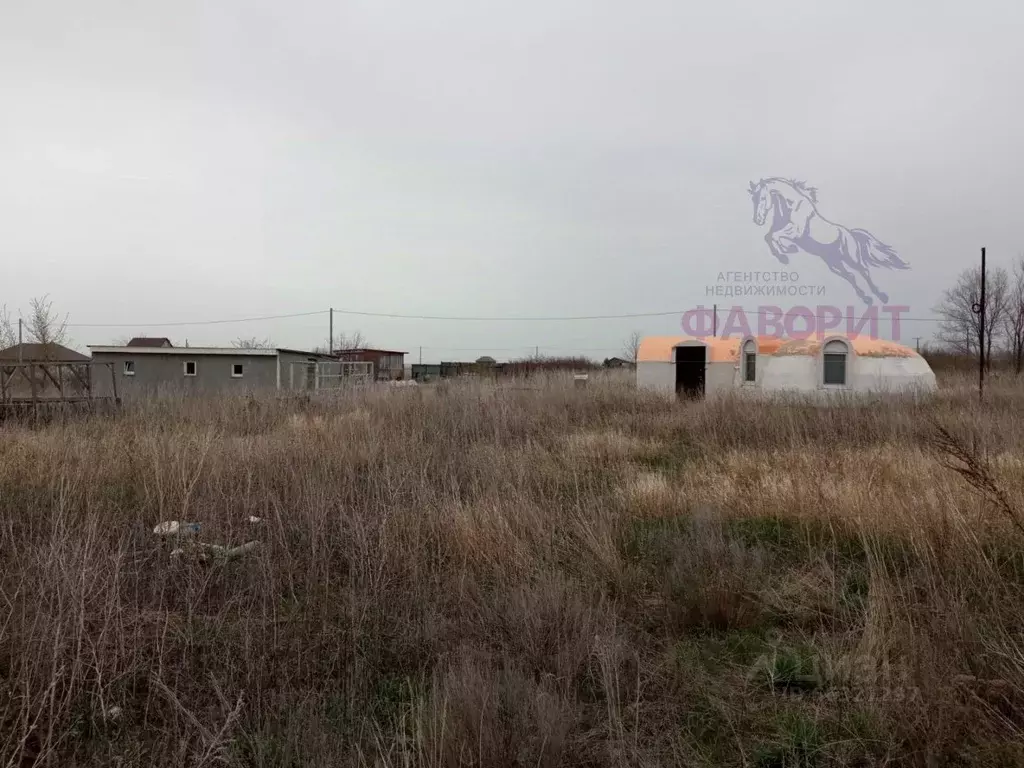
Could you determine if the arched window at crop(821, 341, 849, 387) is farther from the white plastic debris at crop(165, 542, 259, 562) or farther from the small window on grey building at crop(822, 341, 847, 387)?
the white plastic debris at crop(165, 542, 259, 562)

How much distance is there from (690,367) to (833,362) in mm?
5920

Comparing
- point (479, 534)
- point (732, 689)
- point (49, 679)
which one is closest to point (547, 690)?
point (732, 689)

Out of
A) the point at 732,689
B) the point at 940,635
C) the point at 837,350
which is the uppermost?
the point at 837,350

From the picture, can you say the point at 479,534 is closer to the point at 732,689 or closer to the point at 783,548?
the point at 732,689

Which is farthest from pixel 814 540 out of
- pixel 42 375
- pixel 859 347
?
pixel 42 375

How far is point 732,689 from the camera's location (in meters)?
2.67

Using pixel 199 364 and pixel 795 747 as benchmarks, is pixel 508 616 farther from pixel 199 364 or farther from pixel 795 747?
pixel 199 364

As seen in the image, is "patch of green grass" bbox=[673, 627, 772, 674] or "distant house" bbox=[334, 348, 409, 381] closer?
"patch of green grass" bbox=[673, 627, 772, 674]

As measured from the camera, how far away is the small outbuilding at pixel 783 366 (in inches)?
865

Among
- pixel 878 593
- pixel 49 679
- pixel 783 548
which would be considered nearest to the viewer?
pixel 49 679

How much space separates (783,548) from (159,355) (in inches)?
1376

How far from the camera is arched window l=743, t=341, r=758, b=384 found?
24.5 meters

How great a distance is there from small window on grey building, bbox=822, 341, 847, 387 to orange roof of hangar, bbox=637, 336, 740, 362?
356 centimetres

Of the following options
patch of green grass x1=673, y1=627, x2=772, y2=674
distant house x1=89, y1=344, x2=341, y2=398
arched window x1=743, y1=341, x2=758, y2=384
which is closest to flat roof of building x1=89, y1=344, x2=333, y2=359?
distant house x1=89, y1=344, x2=341, y2=398
